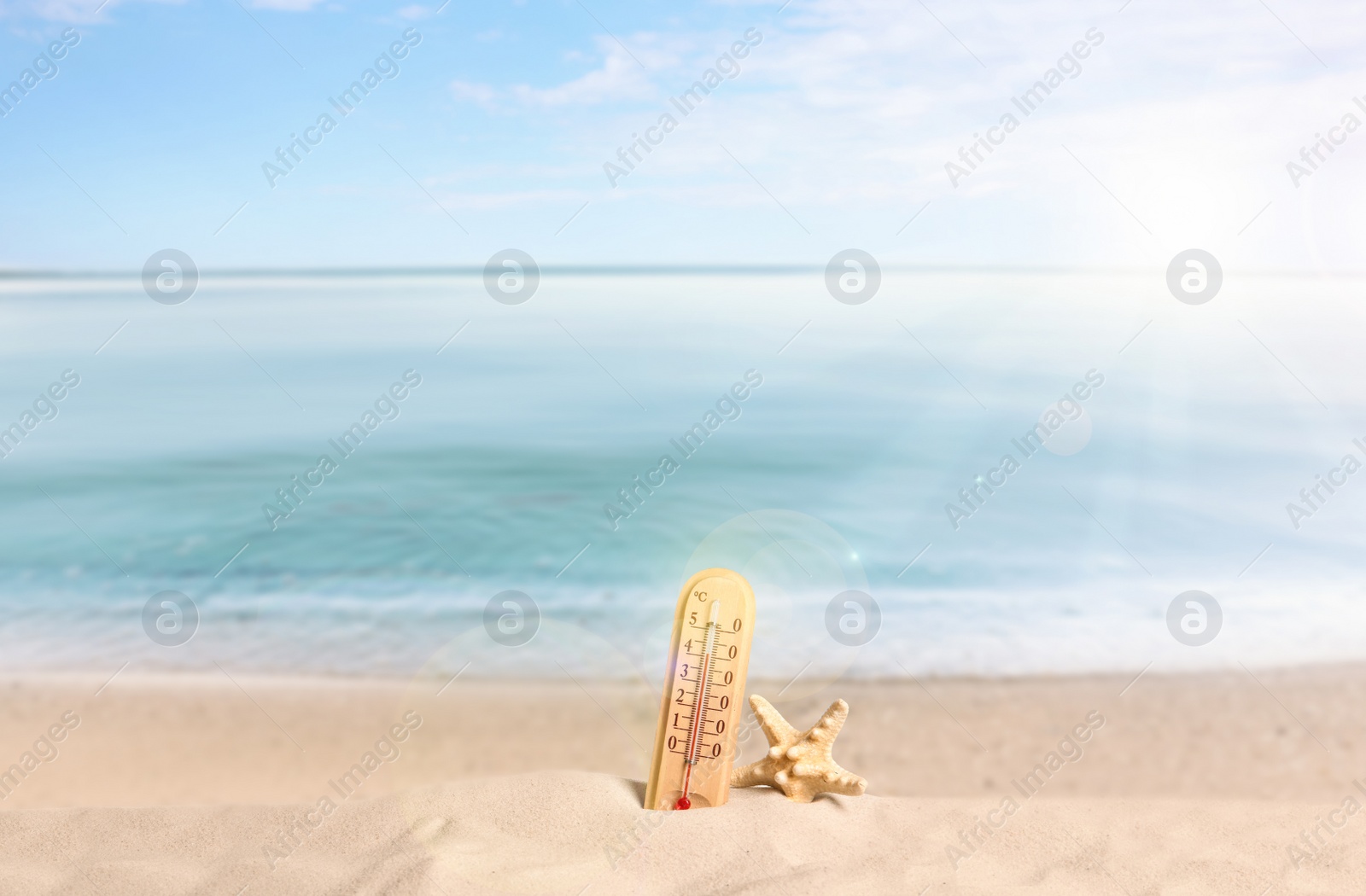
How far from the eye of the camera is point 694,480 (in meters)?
9.84

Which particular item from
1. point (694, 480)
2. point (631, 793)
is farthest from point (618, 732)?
point (694, 480)

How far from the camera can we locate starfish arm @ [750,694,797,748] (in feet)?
8.66

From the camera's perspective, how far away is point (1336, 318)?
16.4 meters

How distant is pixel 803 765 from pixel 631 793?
0.49 meters

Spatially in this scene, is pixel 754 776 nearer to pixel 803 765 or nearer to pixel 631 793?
pixel 803 765

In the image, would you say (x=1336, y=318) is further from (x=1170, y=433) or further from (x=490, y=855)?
(x=490, y=855)

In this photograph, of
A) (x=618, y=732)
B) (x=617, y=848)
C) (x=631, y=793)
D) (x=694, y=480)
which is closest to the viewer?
(x=617, y=848)

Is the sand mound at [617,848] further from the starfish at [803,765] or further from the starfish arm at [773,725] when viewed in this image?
the starfish arm at [773,725]

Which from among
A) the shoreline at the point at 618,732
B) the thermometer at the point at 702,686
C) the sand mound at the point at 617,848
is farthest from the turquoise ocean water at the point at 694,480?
the thermometer at the point at 702,686

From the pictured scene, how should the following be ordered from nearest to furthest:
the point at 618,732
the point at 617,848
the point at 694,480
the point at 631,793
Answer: the point at 617,848 → the point at 631,793 → the point at 618,732 → the point at 694,480

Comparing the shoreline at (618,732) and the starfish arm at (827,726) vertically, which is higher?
the shoreline at (618,732)

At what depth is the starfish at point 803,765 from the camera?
8.46 ft

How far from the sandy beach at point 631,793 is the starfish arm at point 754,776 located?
4cm

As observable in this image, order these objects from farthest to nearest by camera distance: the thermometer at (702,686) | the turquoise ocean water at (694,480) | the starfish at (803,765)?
the turquoise ocean water at (694,480) < the starfish at (803,765) < the thermometer at (702,686)
